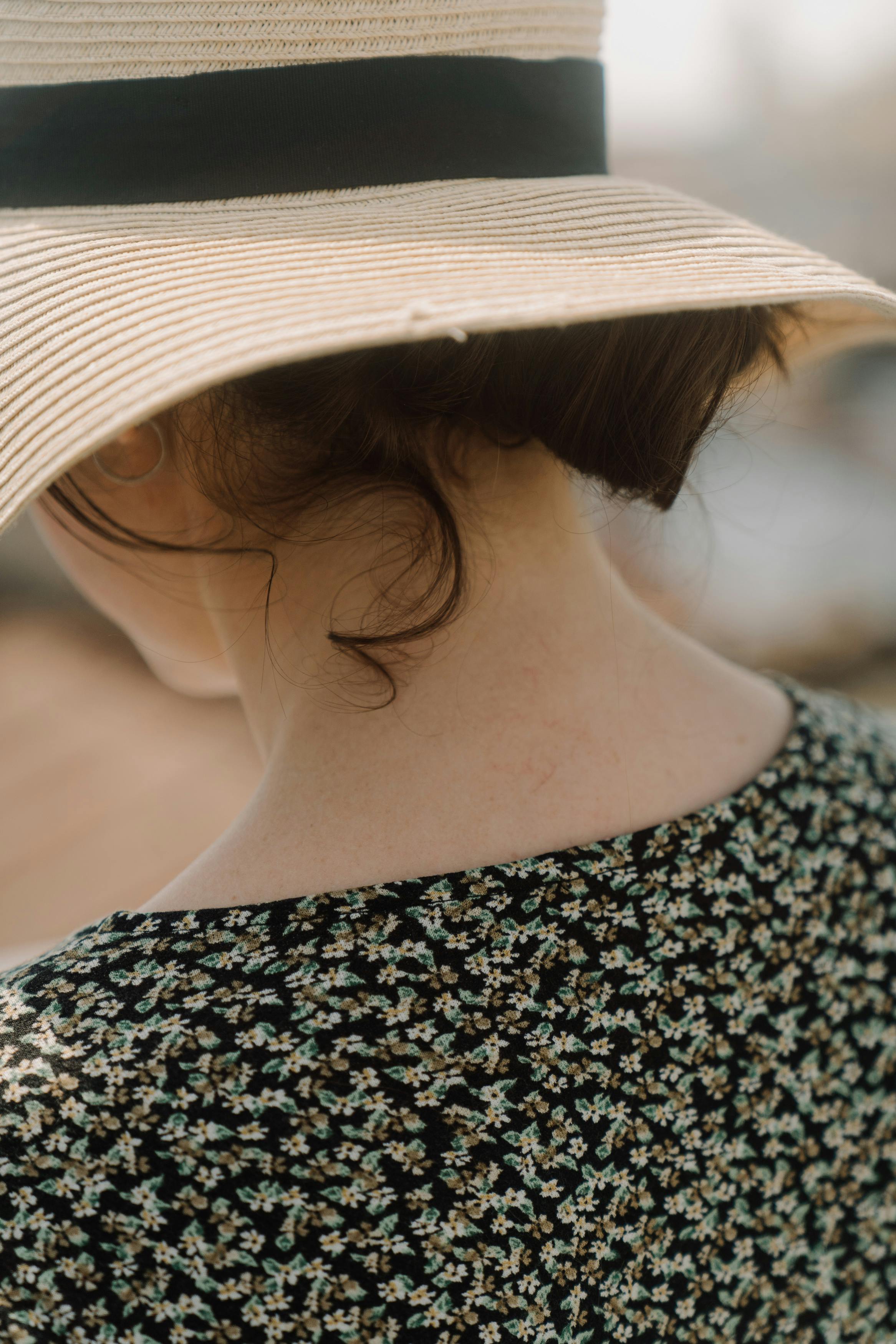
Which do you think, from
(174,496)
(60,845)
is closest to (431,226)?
(174,496)

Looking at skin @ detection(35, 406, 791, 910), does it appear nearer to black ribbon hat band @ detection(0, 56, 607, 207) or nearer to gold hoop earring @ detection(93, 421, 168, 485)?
gold hoop earring @ detection(93, 421, 168, 485)

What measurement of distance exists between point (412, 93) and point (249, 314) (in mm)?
296

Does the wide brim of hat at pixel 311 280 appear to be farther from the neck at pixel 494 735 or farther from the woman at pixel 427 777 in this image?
the neck at pixel 494 735

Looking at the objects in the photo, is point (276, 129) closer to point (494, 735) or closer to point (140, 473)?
point (140, 473)

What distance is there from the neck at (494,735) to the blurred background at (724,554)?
0.31 feet

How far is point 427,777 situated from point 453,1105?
22 centimetres

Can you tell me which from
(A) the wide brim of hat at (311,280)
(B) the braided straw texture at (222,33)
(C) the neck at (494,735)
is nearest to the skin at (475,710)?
(C) the neck at (494,735)

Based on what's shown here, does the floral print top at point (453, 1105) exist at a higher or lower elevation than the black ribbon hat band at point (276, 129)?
lower

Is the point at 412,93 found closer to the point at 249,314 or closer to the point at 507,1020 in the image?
the point at 249,314

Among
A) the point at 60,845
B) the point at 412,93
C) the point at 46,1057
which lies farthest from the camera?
the point at 60,845

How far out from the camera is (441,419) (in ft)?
2.28

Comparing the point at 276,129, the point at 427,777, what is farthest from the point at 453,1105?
the point at 276,129

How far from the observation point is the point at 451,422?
70 cm

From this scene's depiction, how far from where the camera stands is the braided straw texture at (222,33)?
69 cm
